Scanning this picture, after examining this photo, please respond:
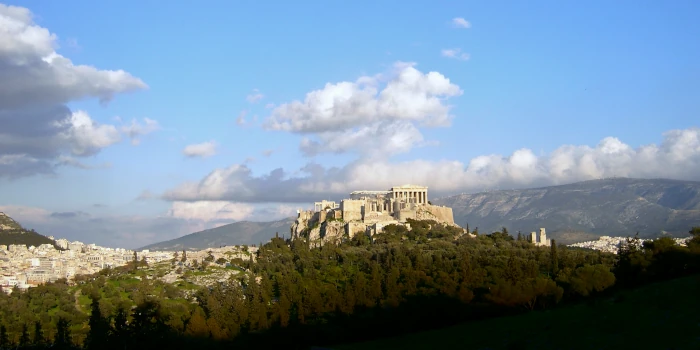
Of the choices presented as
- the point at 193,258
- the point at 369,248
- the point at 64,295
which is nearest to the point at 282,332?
the point at 369,248

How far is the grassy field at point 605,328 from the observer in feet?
104

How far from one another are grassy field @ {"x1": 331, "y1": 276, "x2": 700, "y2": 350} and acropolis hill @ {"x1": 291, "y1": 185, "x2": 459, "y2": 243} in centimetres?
7765

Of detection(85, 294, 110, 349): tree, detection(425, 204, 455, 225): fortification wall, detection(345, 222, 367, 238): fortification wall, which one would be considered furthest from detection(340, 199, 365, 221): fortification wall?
detection(85, 294, 110, 349): tree

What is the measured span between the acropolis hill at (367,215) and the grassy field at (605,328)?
77.7 meters

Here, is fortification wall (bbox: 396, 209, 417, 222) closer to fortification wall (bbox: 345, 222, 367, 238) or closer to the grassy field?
fortification wall (bbox: 345, 222, 367, 238)

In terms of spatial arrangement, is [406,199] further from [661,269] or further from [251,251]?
[661,269]

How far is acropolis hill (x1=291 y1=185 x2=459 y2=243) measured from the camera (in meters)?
130

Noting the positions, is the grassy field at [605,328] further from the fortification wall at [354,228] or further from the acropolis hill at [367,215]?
the acropolis hill at [367,215]

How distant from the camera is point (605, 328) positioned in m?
35.6

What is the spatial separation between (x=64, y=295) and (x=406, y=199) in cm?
6815

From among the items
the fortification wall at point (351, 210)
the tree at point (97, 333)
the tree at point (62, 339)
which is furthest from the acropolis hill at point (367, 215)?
the tree at point (62, 339)

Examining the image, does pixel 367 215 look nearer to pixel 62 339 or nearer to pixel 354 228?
pixel 354 228

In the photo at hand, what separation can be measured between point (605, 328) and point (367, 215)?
3815 inches

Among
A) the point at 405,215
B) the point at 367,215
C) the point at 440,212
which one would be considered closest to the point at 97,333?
the point at 367,215
